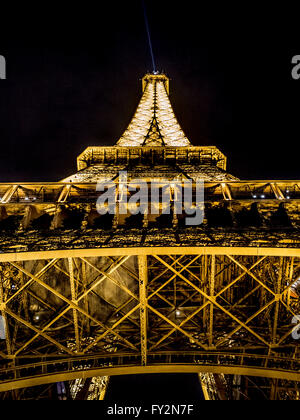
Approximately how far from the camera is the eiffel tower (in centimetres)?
492

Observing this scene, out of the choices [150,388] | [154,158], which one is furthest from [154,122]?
[150,388]

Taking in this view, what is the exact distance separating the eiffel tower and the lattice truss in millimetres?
31

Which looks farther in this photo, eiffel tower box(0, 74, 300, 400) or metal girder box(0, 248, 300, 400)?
metal girder box(0, 248, 300, 400)

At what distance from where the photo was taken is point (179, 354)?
17.8 feet

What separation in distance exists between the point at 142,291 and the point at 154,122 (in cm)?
3399

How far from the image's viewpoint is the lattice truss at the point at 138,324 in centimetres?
508

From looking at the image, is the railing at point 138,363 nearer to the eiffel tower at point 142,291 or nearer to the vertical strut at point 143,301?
the eiffel tower at point 142,291

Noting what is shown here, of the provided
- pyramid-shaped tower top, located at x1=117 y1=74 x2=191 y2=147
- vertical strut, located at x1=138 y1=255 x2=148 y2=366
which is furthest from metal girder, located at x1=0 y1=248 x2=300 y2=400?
pyramid-shaped tower top, located at x1=117 y1=74 x2=191 y2=147

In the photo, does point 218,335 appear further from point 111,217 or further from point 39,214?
point 39,214

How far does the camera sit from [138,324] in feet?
20.9

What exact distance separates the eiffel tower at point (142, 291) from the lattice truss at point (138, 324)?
0.03 metres

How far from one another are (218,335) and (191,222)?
3171mm

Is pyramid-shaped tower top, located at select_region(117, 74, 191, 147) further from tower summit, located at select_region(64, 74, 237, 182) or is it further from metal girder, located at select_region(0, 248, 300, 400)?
metal girder, located at select_region(0, 248, 300, 400)

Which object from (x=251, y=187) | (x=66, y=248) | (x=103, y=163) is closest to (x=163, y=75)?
(x=103, y=163)
